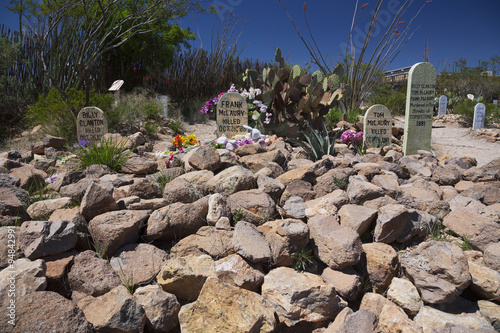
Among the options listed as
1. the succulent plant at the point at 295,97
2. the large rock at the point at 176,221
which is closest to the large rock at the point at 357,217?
the large rock at the point at 176,221

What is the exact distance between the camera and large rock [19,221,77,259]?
1844mm

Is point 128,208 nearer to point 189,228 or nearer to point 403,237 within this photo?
point 189,228

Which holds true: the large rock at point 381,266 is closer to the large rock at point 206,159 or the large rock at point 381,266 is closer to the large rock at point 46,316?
the large rock at point 46,316

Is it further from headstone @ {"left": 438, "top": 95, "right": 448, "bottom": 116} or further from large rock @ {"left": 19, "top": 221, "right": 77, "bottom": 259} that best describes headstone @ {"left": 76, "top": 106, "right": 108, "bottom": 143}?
headstone @ {"left": 438, "top": 95, "right": 448, "bottom": 116}

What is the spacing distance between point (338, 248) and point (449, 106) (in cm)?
1591

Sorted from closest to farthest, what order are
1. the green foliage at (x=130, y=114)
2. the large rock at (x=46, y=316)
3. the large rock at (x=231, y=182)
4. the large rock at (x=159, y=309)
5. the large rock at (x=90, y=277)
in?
the large rock at (x=46, y=316)
the large rock at (x=159, y=309)
the large rock at (x=90, y=277)
the large rock at (x=231, y=182)
the green foliage at (x=130, y=114)

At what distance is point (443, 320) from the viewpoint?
5.49 feet

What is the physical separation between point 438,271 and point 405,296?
24 centimetres

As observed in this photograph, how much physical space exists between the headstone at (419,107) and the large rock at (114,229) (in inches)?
193

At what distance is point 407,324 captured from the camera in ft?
5.18

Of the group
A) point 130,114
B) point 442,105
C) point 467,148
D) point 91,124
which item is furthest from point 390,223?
point 442,105

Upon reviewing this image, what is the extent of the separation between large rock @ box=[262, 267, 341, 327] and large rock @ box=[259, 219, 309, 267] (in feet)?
0.68

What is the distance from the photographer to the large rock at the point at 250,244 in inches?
74.1

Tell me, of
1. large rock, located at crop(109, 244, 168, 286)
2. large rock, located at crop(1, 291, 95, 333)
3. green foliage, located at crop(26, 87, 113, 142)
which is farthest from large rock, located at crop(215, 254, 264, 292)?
green foliage, located at crop(26, 87, 113, 142)
